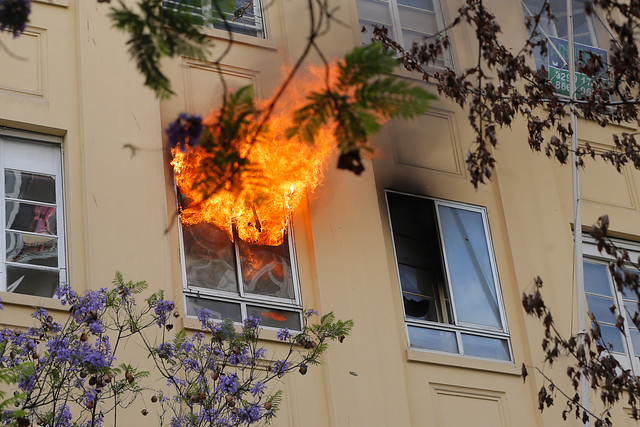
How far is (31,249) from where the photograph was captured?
36.8ft

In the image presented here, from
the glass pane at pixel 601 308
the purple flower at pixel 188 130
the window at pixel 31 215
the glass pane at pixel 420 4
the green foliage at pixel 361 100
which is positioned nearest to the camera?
the green foliage at pixel 361 100

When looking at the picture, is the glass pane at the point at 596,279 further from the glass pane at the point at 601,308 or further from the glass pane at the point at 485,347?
the glass pane at the point at 485,347

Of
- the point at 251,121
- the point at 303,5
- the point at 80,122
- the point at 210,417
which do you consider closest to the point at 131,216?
the point at 80,122

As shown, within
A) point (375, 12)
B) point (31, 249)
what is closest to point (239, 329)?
point (31, 249)

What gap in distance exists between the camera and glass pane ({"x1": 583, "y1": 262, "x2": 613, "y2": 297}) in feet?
48.3

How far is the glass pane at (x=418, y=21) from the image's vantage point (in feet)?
51.2

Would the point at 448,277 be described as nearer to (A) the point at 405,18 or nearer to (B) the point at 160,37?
(A) the point at 405,18

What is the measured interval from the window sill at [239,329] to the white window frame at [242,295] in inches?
11.0

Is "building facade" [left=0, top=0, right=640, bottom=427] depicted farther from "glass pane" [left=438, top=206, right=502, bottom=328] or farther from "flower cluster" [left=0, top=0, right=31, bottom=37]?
"flower cluster" [left=0, top=0, right=31, bottom=37]

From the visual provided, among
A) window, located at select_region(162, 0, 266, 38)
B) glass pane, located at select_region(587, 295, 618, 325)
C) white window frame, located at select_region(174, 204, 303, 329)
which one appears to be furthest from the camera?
glass pane, located at select_region(587, 295, 618, 325)

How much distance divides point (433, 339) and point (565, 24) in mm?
6311

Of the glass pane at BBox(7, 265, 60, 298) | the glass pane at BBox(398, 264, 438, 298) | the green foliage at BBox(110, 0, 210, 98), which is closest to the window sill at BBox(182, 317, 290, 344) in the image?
the glass pane at BBox(7, 265, 60, 298)

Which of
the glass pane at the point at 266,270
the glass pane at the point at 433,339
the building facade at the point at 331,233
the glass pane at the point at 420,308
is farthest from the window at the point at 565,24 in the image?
the glass pane at the point at 266,270

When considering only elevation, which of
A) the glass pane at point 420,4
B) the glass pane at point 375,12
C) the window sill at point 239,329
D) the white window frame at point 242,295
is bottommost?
the window sill at point 239,329
